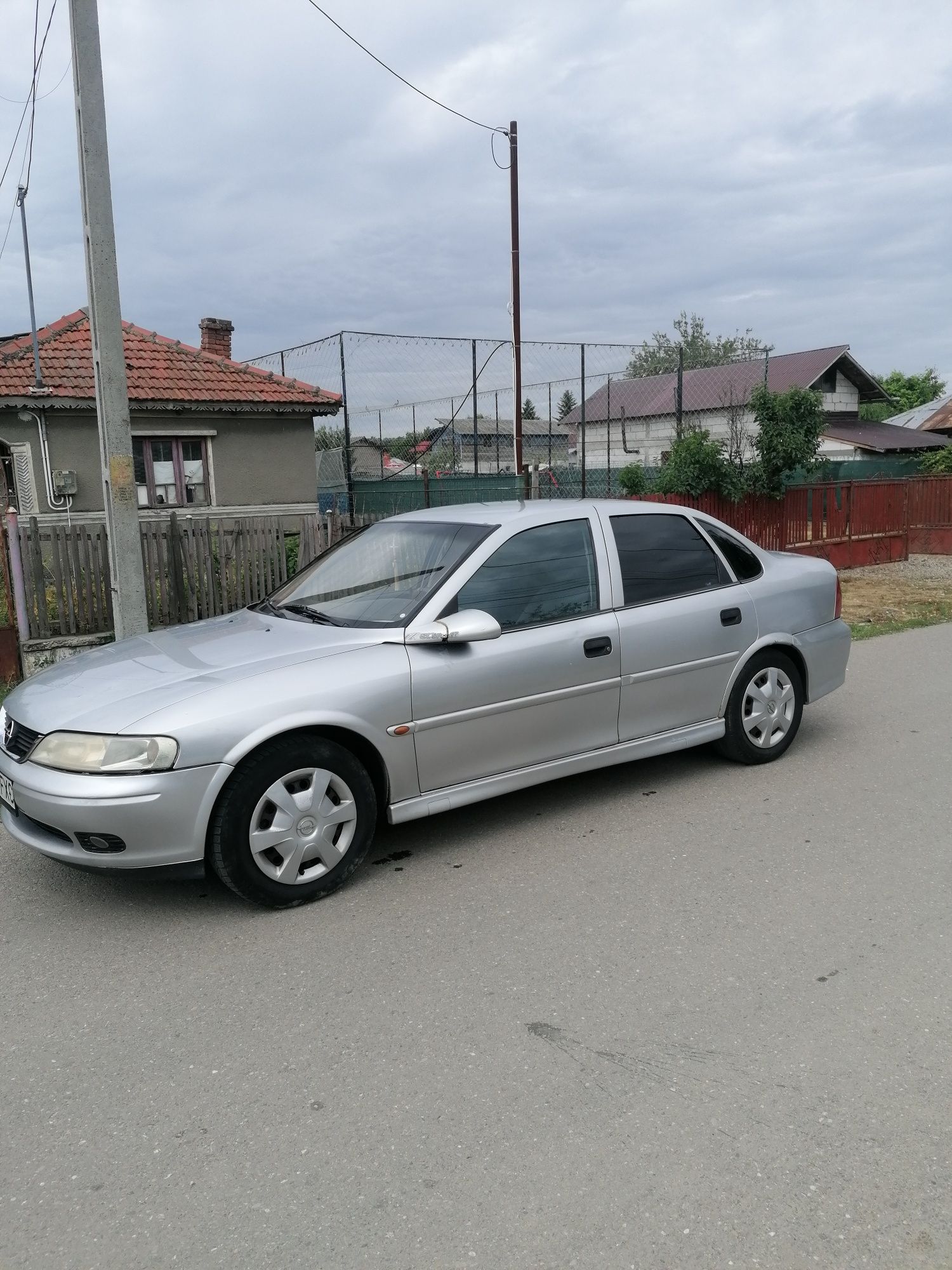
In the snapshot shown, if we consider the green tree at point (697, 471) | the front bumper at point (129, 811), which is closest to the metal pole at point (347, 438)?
the green tree at point (697, 471)

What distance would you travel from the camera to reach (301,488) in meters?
18.0

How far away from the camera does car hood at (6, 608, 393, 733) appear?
149 inches

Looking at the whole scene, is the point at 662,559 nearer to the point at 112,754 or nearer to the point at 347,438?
the point at 112,754

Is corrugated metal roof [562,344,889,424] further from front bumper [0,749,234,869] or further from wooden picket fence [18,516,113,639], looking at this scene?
front bumper [0,749,234,869]

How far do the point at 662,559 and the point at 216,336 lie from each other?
703 inches

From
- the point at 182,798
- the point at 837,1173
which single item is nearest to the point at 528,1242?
the point at 837,1173

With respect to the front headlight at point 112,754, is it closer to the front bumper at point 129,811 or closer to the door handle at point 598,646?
the front bumper at point 129,811

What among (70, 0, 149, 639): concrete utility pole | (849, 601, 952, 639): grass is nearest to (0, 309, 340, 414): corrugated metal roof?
(70, 0, 149, 639): concrete utility pole

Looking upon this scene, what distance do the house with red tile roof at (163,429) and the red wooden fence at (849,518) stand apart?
288 inches

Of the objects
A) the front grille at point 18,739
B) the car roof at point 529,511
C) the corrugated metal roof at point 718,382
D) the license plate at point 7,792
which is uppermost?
the corrugated metal roof at point 718,382

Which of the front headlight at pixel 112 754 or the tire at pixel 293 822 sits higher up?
the front headlight at pixel 112 754

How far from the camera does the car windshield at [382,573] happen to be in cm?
455

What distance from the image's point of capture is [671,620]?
16.8ft

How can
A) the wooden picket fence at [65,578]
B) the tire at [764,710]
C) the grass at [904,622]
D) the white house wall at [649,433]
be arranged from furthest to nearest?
the white house wall at [649,433]
the grass at [904,622]
the wooden picket fence at [65,578]
the tire at [764,710]
